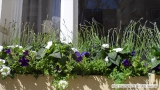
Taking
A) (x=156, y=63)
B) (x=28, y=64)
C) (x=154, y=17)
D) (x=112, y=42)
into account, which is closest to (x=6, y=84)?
(x=28, y=64)

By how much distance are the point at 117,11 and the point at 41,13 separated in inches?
40.6

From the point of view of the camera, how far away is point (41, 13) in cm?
221

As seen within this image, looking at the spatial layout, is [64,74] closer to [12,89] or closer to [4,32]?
[12,89]

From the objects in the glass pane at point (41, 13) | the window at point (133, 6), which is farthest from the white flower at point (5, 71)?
the window at point (133, 6)

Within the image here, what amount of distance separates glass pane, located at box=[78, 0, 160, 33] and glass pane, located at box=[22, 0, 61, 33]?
13.1 inches

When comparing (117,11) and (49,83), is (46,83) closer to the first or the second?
→ (49,83)

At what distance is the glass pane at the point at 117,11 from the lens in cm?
238

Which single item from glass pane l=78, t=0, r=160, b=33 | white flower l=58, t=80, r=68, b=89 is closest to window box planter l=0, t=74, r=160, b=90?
white flower l=58, t=80, r=68, b=89

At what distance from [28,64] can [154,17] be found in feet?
6.08

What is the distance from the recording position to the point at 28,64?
1512 mm

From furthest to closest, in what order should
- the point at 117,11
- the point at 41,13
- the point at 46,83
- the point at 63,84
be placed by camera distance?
the point at 117,11 → the point at 41,13 → the point at 46,83 → the point at 63,84

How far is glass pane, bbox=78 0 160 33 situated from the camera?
2.38 m

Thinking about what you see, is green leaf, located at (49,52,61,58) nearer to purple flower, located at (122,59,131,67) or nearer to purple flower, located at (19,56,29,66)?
purple flower, located at (19,56,29,66)

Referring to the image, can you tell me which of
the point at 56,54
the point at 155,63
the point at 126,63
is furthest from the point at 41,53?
the point at 155,63
